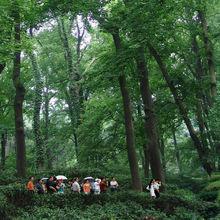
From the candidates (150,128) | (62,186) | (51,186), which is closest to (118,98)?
(150,128)

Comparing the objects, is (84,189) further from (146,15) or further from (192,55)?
(192,55)

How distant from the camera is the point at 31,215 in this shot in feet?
49.6

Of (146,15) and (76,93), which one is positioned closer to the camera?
(146,15)

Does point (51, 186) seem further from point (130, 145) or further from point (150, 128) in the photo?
point (150, 128)

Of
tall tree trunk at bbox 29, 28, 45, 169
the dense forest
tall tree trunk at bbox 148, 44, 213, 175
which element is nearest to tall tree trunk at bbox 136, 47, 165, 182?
the dense forest

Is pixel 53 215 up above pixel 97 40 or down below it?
below

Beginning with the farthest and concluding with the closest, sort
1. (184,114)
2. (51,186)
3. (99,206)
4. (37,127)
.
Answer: (37,127) < (184,114) < (51,186) < (99,206)

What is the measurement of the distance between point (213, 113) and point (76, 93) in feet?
53.8

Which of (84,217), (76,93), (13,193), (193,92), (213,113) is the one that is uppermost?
(76,93)

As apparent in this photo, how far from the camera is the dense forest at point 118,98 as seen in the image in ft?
61.5

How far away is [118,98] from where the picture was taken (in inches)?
1262

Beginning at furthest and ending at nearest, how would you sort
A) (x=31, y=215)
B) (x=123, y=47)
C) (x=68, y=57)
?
(x=68, y=57), (x=123, y=47), (x=31, y=215)

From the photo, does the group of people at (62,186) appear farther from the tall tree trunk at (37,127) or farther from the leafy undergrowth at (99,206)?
the tall tree trunk at (37,127)

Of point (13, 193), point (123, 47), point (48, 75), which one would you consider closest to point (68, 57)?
point (48, 75)
